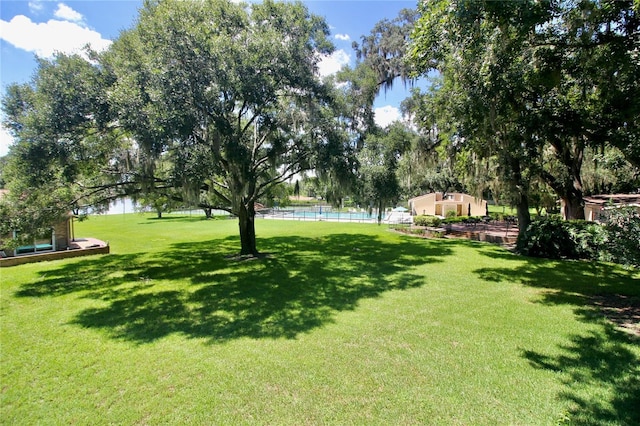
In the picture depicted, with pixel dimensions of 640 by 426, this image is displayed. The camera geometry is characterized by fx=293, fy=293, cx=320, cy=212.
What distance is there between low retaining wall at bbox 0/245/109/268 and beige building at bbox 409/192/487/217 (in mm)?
24923

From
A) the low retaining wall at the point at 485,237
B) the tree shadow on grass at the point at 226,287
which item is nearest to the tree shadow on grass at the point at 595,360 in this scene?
the tree shadow on grass at the point at 226,287

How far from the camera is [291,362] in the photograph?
11.2ft

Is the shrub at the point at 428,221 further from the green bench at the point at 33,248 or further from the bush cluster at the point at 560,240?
the green bench at the point at 33,248

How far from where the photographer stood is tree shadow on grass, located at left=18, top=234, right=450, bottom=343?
4.59 m

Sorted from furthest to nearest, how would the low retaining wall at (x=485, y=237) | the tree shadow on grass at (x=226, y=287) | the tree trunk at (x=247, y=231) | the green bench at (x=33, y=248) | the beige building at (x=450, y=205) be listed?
the beige building at (x=450, y=205) < the low retaining wall at (x=485, y=237) < the green bench at (x=33, y=248) < the tree trunk at (x=247, y=231) < the tree shadow on grass at (x=226, y=287)

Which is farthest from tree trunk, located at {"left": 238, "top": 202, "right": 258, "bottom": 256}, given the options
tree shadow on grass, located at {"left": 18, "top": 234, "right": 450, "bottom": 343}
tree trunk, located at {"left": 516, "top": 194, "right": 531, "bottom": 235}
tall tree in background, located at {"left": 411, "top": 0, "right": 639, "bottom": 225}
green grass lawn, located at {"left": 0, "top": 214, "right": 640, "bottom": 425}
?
tree trunk, located at {"left": 516, "top": 194, "right": 531, "bottom": 235}

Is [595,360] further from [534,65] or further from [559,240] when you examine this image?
[559,240]

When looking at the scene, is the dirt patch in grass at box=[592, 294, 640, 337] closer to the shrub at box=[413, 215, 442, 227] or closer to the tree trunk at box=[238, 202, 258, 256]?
the tree trunk at box=[238, 202, 258, 256]

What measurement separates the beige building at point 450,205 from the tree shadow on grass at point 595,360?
841 inches

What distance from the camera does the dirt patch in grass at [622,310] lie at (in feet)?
14.0

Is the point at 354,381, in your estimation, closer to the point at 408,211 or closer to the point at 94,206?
the point at 94,206

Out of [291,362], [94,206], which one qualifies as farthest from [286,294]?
[94,206]

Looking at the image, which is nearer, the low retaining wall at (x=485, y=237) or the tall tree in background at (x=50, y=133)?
the tall tree in background at (x=50, y=133)

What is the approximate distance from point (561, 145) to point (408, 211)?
2143 centimetres
